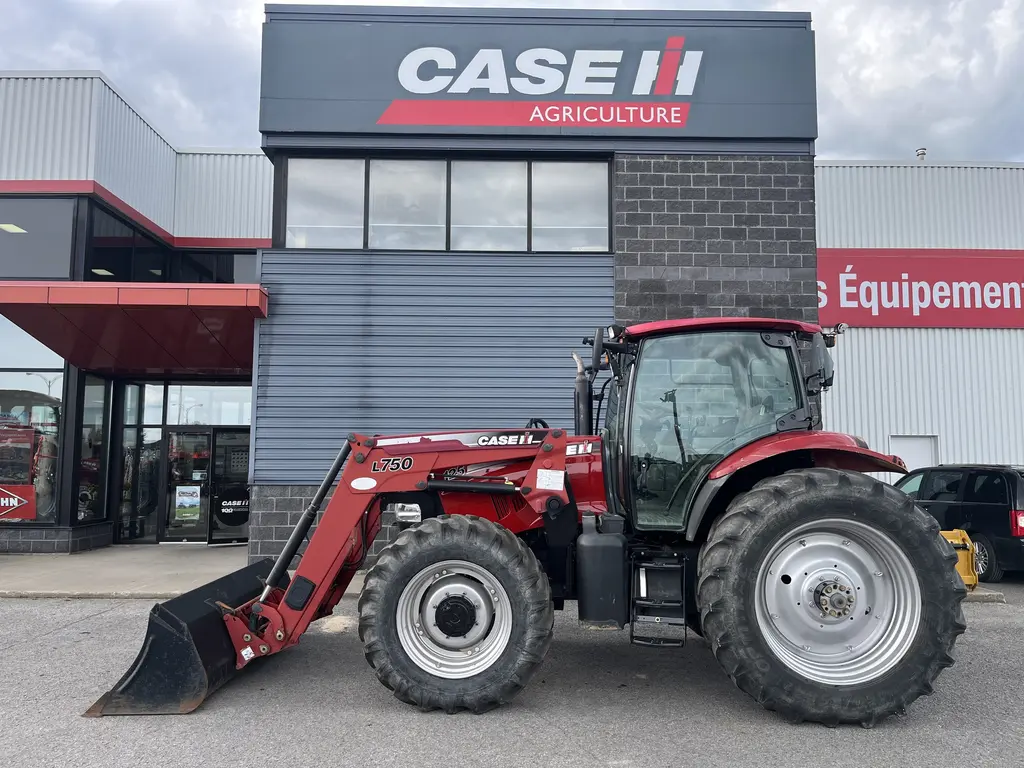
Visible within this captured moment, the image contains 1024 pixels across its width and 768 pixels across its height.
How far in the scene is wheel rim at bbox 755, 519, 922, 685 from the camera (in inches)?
174

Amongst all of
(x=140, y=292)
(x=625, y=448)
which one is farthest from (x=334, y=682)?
(x=140, y=292)

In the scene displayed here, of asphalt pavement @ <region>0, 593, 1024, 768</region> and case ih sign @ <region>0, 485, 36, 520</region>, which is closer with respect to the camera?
asphalt pavement @ <region>0, 593, 1024, 768</region>

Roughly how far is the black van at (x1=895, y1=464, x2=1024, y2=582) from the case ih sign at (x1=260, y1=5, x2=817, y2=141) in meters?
5.12

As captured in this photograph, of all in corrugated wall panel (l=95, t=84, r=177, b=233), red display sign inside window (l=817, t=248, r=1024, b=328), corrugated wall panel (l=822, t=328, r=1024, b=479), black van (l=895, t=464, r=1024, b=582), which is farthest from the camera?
red display sign inside window (l=817, t=248, r=1024, b=328)

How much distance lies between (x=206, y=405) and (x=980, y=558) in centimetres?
1242

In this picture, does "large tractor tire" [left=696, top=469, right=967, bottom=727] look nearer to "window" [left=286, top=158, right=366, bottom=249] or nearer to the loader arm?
the loader arm

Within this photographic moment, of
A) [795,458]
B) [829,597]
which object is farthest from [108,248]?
[829,597]

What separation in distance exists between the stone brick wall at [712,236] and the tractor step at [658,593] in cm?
539

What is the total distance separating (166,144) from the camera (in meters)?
13.7

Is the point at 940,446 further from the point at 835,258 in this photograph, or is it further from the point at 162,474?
the point at 162,474

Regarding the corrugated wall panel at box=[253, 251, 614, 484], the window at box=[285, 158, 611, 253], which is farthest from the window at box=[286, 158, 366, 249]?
the corrugated wall panel at box=[253, 251, 614, 484]

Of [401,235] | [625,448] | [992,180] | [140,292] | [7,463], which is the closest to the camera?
[625,448]

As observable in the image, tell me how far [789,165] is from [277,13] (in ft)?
23.5

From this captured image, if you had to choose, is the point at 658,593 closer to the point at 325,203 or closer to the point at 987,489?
the point at 987,489
